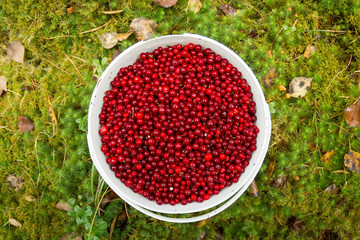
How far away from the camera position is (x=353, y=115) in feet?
11.2

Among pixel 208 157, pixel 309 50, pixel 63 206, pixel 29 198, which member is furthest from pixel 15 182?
pixel 309 50

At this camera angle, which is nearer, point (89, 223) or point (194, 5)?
point (89, 223)

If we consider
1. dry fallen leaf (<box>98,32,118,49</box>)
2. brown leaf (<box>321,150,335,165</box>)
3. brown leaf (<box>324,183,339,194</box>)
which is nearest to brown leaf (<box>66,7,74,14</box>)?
dry fallen leaf (<box>98,32,118,49</box>)

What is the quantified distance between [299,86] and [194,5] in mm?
1665

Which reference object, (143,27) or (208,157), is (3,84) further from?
(208,157)

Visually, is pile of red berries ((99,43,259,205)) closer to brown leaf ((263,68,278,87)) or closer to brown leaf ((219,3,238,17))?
brown leaf ((263,68,278,87))

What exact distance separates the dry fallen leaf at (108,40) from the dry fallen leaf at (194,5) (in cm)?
102

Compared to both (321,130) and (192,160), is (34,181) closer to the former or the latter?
(192,160)

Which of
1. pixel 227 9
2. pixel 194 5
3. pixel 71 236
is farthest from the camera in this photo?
pixel 227 9

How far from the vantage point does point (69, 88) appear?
11.6 ft

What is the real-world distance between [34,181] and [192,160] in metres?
2.14

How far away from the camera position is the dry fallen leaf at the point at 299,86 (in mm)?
3434

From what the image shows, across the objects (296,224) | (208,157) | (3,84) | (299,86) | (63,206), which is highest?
(3,84)

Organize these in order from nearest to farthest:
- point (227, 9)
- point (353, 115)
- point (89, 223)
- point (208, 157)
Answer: point (208, 157)
point (89, 223)
point (353, 115)
point (227, 9)
